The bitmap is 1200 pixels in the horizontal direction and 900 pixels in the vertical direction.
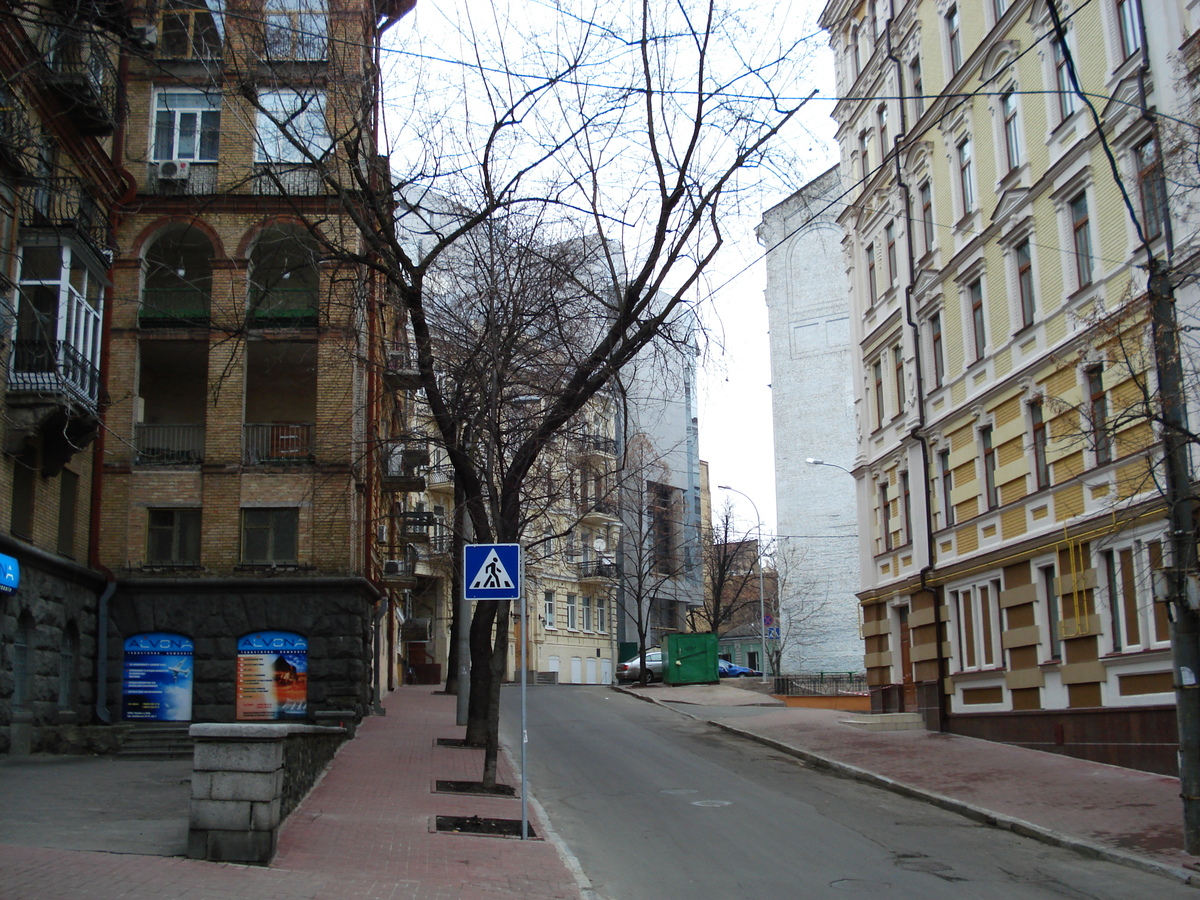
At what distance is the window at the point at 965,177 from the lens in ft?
77.4

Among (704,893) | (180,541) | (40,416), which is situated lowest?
(704,893)

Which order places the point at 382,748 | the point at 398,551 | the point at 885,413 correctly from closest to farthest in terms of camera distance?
the point at 382,748
the point at 885,413
the point at 398,551

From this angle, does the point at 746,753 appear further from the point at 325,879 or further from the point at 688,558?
the point at 688,558

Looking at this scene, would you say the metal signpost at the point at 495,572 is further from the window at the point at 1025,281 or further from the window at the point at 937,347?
the window at the point at 937,347

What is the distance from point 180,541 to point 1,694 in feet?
22.5

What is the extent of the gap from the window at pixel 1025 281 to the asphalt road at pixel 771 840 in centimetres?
876

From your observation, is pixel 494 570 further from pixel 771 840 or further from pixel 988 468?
pixel 988 468

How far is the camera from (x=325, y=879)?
8742 mm

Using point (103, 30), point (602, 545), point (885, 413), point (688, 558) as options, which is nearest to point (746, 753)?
point (885, 413)

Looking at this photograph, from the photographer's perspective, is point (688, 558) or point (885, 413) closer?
point (885, 413)

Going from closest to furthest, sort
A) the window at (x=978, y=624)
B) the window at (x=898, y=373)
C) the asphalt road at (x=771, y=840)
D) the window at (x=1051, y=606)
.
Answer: the asphalt road at (x=771, y=840)
the window at (x=1051, y=606)
the window at (x=978, y=624)
the window at (x=898, y=373)

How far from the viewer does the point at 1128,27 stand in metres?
18.0

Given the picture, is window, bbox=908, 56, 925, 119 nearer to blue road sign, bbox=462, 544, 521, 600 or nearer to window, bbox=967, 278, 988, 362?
window, bbox=967, 278, 988, 362

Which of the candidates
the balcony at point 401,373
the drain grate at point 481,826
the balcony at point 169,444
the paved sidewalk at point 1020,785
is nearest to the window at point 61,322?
the balcony at point 169,444
